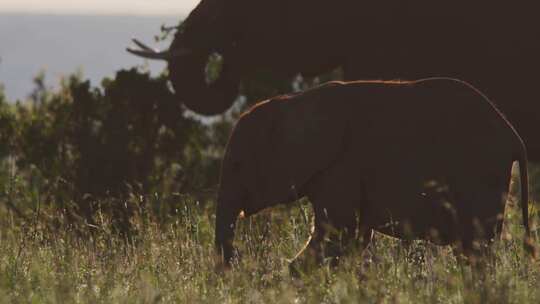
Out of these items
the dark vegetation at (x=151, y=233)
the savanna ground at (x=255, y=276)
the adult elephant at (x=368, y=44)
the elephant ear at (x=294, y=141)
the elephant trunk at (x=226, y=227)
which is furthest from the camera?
the adult elephant at (x=368, y=44)

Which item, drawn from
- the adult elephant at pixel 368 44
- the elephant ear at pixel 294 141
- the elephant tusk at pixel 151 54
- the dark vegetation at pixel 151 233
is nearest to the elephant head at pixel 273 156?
the elephant ear at pixel 294 141

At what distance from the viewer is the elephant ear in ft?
26.9

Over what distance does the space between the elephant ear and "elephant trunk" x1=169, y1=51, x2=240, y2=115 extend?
16.3 feet

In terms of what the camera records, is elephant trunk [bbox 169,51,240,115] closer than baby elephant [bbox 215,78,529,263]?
No

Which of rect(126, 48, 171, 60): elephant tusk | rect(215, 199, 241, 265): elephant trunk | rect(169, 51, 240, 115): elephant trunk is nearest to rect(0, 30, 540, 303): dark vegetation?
rect(215, 199, 241, 265): elephant trunk

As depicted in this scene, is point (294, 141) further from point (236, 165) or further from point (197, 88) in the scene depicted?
point (197, 88)

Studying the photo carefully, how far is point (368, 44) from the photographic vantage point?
43.3 feet

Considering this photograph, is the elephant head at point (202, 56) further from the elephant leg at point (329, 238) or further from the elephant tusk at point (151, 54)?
the elephant leg at point (329, 238)

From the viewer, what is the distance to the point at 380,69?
41.2 feet

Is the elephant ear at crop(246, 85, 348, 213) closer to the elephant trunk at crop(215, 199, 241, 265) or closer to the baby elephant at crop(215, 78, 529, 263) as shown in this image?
the baby elephant at crop(215, 78, 529, 263)

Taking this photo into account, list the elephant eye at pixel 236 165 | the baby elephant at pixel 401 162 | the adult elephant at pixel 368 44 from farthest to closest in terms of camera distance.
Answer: the adult elephant at pixel 368 44
the elephant eye at pixel 236 165
the baby elephant at pixel 401 162

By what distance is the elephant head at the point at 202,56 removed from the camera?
44.7ft

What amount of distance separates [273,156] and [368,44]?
16.0 feet

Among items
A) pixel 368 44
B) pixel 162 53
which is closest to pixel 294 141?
pixel 368 44
